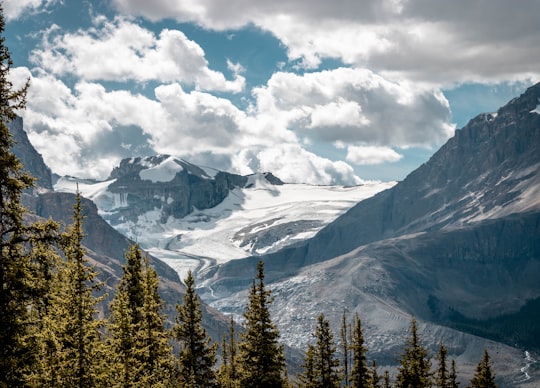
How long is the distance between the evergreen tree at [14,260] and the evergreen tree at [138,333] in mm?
6725

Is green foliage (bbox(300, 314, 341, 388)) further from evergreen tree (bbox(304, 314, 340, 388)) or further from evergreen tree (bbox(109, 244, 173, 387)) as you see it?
evergreen tree (bbox(109, 244, 173, 387))

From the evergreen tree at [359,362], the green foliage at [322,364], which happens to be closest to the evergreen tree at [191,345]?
the green foliage at [322,364]

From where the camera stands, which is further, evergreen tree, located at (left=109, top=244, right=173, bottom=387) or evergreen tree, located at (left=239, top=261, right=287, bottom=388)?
evergreen tree, located at (left=239, top=261, right=287, bottom=388)

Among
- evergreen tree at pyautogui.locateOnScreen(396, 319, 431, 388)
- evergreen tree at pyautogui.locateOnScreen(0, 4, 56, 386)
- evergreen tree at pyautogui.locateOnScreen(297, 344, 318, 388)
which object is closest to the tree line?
evergreen tree at pyautogui.locateOnScreen(0, 4, 56, 386)

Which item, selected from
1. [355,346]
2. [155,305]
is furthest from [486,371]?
[155,305]

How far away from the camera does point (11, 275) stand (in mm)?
24062

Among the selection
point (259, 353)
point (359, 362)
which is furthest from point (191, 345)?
point (359, 362)

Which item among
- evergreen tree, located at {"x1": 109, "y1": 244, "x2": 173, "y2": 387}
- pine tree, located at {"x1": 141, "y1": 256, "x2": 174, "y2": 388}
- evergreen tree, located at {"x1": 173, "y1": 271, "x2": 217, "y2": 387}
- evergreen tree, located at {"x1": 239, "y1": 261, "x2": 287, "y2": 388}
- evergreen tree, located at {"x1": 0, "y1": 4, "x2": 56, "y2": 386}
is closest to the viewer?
evergreen tree, located at {"x1": 0, "y1": 4, "x2": 56, "y2": 386}

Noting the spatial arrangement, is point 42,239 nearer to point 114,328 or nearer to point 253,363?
point 114,328

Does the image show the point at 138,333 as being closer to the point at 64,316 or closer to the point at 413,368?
the point at 64,316

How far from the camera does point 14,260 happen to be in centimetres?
2477

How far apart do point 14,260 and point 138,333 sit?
1231cm

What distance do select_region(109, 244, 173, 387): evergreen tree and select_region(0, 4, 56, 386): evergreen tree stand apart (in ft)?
22.1

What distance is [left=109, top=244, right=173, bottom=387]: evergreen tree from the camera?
3334 centimetres
